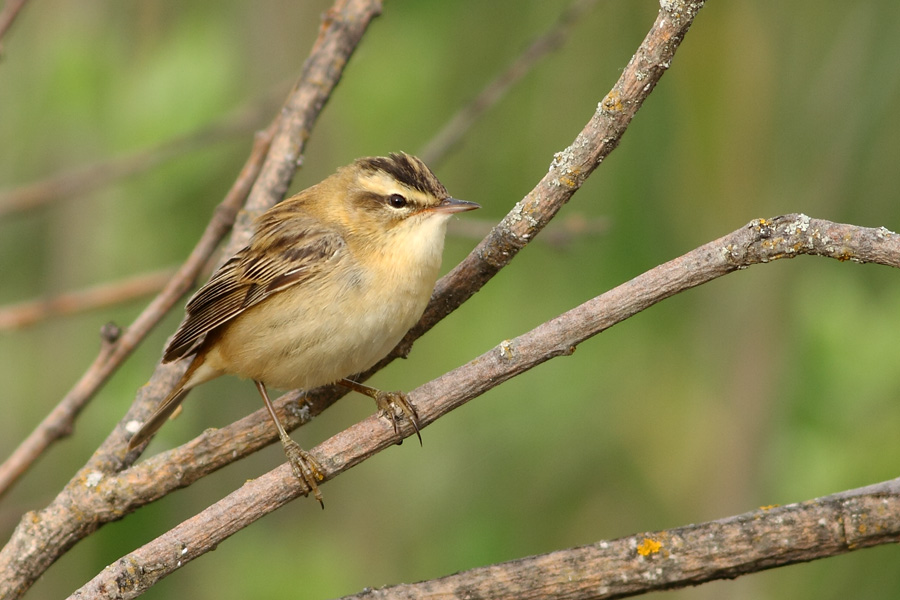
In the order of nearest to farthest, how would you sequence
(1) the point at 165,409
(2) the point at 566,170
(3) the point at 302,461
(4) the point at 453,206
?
(2) the point at 566,170 → (3) the point at 302,461 → (1) the point at 165,409 → (4) the point at 453,206

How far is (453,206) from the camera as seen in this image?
4.03m

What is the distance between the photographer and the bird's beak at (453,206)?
3.97 m

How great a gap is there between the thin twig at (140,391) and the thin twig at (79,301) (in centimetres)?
56

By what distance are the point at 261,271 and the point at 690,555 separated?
6.98ft

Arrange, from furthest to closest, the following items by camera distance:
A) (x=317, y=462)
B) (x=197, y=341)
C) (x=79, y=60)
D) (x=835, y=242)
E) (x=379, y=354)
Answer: (x=79, y=60)
(x=197, y=341)
(x=379, y=354)
(x=317, y=462)
(x=835, y=242)

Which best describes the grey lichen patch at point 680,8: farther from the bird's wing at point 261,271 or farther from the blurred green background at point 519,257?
the blurred green background at point 519,257

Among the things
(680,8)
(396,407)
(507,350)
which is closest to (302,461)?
(396,407)

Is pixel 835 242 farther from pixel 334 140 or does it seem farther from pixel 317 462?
pixel 334 140

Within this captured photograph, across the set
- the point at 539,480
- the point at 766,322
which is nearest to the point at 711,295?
the point at 766,322

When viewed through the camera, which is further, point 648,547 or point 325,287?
point 325,287

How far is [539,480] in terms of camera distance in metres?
5.33

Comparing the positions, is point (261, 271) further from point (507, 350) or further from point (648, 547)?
point (648, 547)

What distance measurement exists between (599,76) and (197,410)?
2.76 m

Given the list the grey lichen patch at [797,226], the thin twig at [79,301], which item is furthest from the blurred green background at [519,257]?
the grey lichen patch at [797,226]
